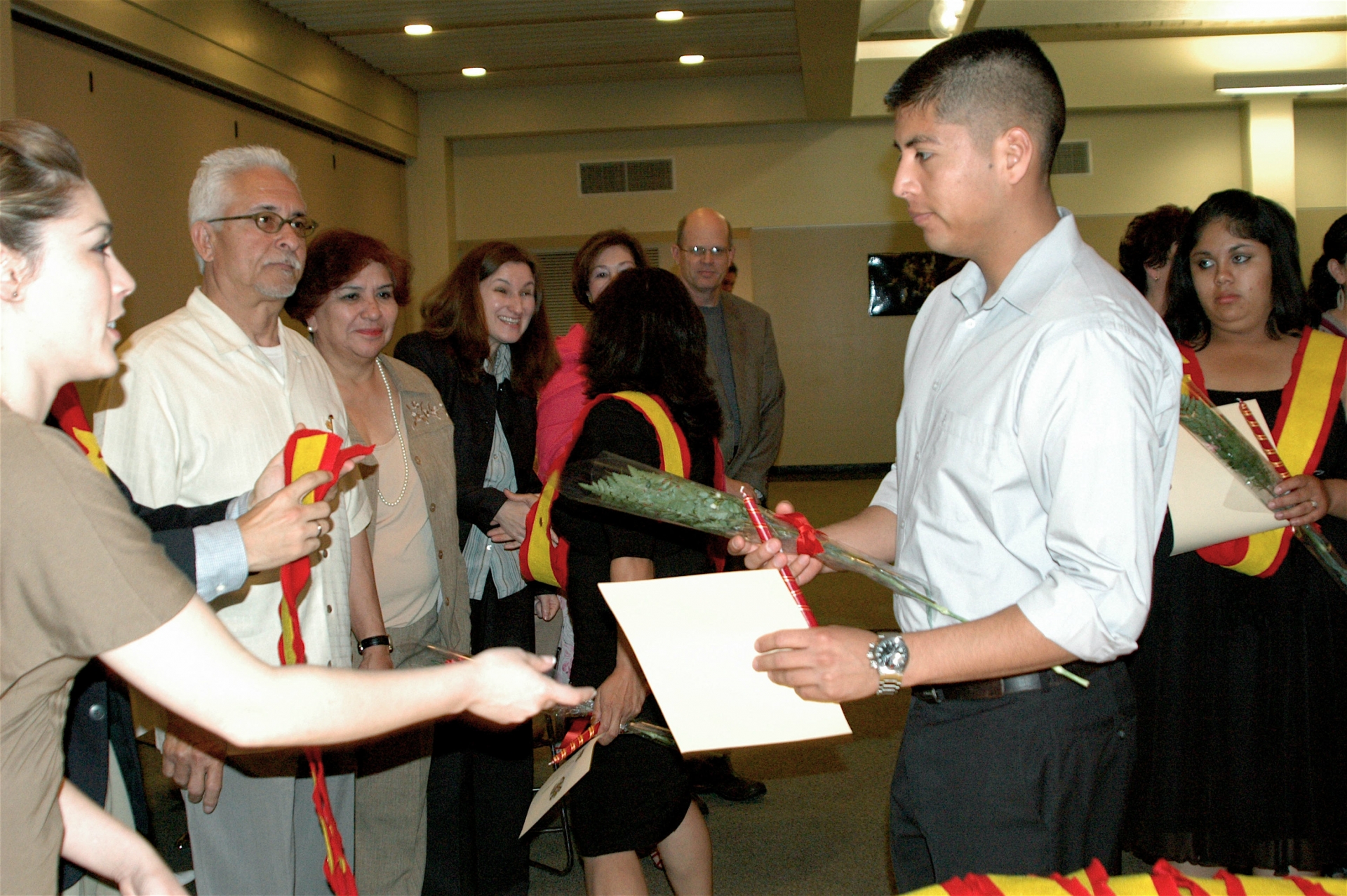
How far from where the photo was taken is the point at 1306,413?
2.46 meters

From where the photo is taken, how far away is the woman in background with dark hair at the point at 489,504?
2838 millimetres

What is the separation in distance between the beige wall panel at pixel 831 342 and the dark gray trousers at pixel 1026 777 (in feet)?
32.6

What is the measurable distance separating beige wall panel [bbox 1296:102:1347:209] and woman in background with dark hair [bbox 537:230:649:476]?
10.1 metres

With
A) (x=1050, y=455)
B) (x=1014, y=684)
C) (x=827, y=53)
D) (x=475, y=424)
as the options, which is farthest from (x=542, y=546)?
(x=827, y=53)

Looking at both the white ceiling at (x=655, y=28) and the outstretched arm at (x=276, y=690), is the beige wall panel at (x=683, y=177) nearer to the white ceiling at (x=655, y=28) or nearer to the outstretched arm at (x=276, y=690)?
the white ceiling at (x=655, y=28)

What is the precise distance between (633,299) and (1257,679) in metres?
1.78

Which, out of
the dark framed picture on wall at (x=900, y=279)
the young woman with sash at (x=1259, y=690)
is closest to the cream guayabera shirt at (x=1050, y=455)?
the young woman with sash at (x=1259, y=690)

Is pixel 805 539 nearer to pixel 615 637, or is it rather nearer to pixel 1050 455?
pixel 1050 455

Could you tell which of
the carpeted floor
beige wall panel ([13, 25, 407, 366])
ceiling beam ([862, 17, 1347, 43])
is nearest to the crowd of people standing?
the carpeted floor

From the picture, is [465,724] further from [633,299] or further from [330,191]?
[330,191]

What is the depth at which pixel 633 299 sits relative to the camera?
2221 millimetres

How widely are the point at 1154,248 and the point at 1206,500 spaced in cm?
151

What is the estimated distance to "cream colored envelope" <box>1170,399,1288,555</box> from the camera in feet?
6.98

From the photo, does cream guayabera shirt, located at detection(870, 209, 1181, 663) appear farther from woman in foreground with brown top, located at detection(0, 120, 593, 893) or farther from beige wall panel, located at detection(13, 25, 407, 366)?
beige wall panel, located at detection(13, 25, 407, 366)
